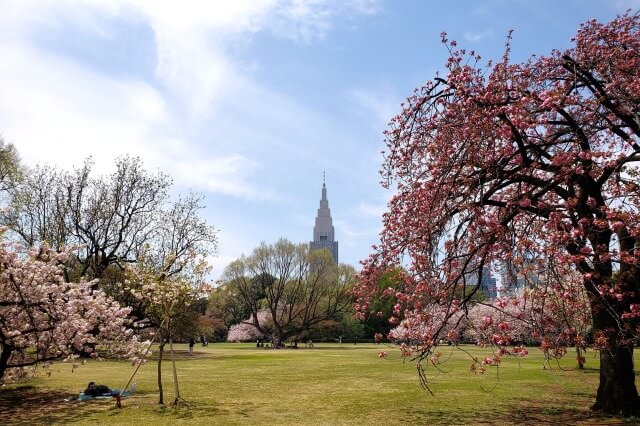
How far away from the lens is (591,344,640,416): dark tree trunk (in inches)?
508

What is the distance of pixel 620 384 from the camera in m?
13.1

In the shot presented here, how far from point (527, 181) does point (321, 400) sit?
9.48 m

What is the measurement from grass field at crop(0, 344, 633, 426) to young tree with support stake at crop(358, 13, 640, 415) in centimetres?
304

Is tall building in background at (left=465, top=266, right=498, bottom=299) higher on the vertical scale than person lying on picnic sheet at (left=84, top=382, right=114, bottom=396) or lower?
higher

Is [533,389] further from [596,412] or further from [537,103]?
[537,103]

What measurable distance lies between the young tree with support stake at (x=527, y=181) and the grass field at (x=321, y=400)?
9.97ft

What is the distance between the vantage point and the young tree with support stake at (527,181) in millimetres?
10594

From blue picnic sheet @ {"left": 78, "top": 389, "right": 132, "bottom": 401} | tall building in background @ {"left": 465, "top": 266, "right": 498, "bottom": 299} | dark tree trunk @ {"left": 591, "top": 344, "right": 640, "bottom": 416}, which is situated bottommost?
blue picnic sheet @ {"left": 78, "top": 389, "right": 132, "bottom": 401}

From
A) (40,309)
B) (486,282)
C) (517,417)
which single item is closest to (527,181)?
(486,282)

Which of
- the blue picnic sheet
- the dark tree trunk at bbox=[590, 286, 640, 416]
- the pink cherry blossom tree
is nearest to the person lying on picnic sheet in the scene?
the blue picnic sheet

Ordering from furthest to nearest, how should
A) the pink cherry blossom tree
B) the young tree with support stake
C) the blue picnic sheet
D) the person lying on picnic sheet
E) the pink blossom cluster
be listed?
the pink blossom cluster → the person lying on picnic sheet → the blue picnic sheet → the pink cherry blossom tree → the young tree with support stake

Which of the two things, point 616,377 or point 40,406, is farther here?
point 40,406

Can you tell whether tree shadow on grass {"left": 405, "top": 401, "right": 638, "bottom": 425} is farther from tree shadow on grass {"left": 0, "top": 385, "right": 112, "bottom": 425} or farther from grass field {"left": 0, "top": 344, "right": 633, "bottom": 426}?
tree shadow on grass {"left": 0, "top": 385, "right": 112, "bottom": 425}

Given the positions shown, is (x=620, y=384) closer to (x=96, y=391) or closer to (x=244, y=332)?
(x=96, y=391)
